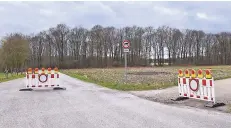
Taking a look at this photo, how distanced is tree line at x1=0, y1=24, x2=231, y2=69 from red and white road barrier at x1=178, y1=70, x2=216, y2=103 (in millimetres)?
81755

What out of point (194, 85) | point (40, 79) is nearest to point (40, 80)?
point (40, 79)

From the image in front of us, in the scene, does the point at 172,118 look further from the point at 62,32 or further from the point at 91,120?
the point at 62,32

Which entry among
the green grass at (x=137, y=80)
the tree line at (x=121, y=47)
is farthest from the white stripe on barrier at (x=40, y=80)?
the tree line at (x=121, y=47)

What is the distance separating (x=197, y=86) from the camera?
1077cm

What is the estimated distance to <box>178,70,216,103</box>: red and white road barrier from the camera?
10.1 metres

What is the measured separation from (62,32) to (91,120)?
306ft

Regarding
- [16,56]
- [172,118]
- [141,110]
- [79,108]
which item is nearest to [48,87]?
[79,108]

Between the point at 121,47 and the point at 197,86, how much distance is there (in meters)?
90.7

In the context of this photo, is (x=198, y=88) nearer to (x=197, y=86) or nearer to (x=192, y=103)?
(x=197, y=86)

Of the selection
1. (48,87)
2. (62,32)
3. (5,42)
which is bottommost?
(48,87)

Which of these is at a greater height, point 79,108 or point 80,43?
point 80,43

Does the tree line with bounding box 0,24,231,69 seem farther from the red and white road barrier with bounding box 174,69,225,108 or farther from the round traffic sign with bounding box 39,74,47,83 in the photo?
the red and white road barrier with bounding box 174,69,225,108

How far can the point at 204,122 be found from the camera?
7176mm

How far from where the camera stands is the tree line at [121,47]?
96.9 metres
